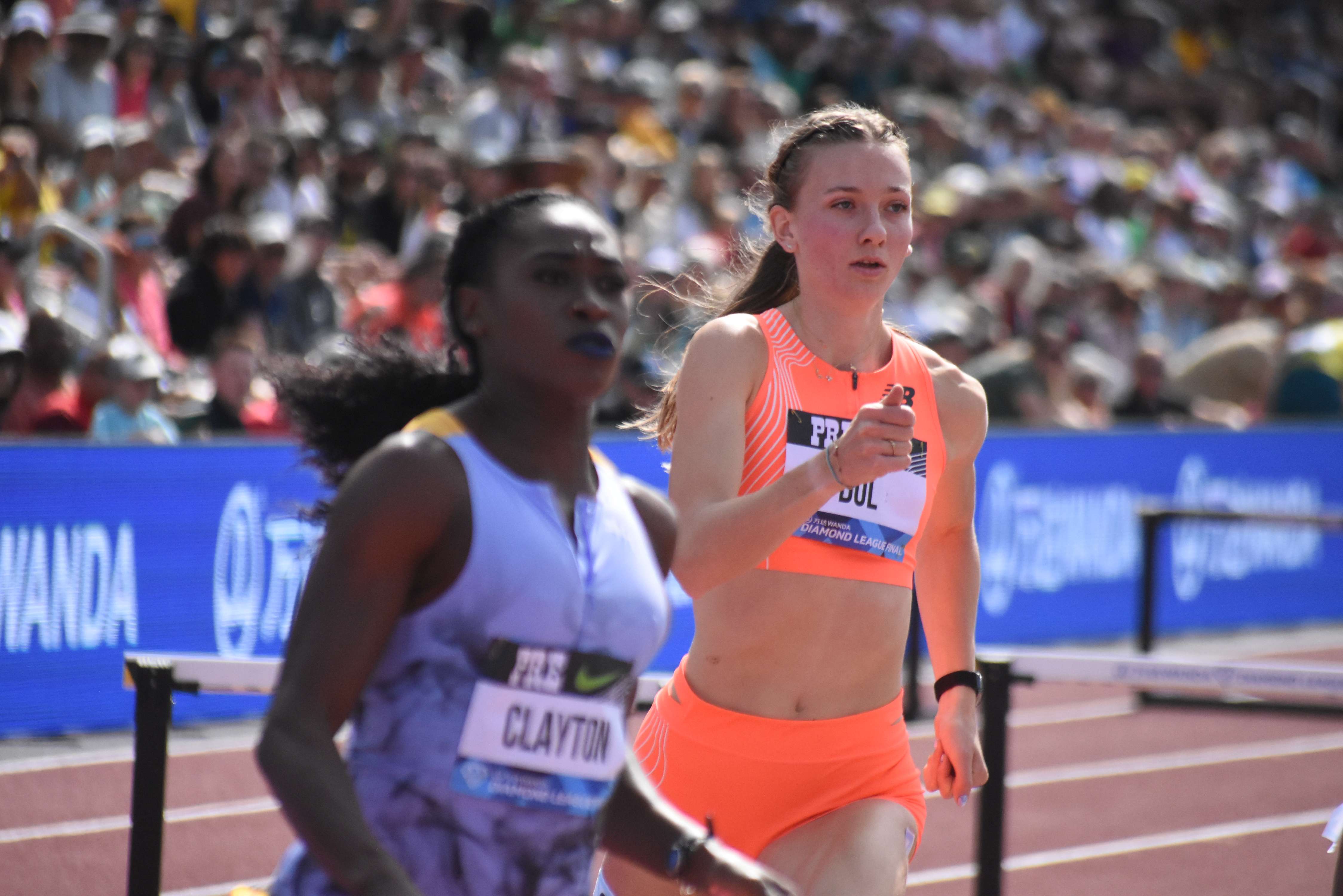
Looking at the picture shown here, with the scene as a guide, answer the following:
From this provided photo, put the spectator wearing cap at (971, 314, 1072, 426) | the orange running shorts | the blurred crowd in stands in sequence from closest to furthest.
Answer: the orange running shorts < the blurred crowd in stands < the spectator wearing cap at (971, 314, 1072, 426)

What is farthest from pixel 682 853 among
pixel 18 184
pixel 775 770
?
pixel 18 184

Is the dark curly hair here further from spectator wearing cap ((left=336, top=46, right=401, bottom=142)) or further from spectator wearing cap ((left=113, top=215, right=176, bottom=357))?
spectator wearing cap ((left=336, top=46, right=401, bottom=142))

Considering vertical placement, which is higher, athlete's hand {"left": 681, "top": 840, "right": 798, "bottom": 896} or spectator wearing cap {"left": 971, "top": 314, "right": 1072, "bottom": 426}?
spectator wearing cap {"left": 971, "top": 314, "right": 1072, "bottom": 426}

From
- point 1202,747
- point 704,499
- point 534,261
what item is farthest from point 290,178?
point 534,261

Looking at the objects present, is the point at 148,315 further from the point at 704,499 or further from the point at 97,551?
the point at 704,499

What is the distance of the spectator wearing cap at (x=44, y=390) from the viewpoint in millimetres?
7328

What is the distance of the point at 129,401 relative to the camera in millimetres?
7406

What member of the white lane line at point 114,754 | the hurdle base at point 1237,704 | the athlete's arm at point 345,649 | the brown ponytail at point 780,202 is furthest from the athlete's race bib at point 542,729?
the hurdle base at point 1237,704

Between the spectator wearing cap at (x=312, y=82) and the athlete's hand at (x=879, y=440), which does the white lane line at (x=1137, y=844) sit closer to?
the athlete's hand at (x=879, y=440)

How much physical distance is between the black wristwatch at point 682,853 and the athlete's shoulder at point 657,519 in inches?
14.9

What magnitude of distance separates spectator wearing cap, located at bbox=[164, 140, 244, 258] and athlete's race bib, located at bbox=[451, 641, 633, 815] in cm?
765

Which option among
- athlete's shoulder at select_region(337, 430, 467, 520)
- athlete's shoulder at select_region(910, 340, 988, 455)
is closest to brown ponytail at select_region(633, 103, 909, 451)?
athlete's shoulder at select_region(910, 340, 988, 455)

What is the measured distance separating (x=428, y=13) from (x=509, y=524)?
11.8 meters

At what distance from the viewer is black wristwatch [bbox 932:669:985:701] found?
3387mm
